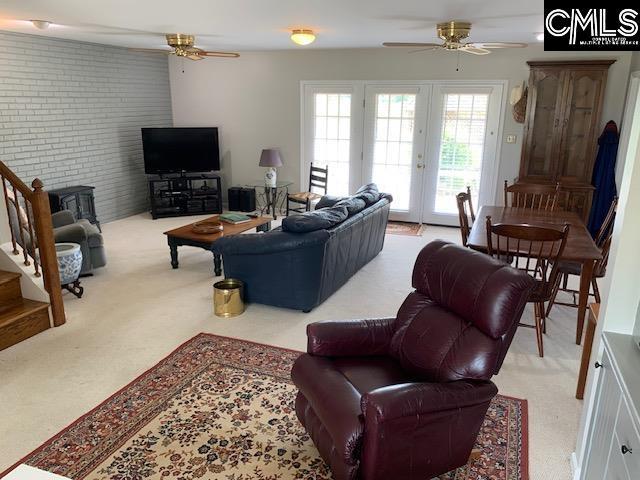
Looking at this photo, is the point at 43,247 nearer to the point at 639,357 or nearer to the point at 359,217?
the point at 359,217

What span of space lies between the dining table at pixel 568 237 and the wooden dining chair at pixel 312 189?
293 cm

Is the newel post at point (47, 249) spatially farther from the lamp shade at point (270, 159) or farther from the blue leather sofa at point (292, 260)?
the lamp shade at point (270, 159)

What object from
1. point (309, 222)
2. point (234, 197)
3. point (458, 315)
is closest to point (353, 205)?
point (309, 222)

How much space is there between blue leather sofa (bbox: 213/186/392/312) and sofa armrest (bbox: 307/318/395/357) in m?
1.42

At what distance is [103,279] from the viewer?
495cm

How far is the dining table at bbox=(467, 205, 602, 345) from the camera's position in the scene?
11.1ft

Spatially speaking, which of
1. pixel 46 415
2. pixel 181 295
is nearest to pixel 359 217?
pixel 181 295

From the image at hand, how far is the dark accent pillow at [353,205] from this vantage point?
4.55 metres

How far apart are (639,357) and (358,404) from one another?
110 centimetres

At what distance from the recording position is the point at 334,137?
24.5 feet

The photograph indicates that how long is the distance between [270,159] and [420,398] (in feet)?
19.2

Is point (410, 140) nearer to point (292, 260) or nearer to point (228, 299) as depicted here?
point (292, 260)

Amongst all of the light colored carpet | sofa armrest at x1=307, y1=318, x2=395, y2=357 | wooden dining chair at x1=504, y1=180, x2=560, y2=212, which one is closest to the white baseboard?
the light colored carpet

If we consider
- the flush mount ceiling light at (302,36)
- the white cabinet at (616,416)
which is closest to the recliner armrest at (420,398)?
the white cabinet at (616,416)
